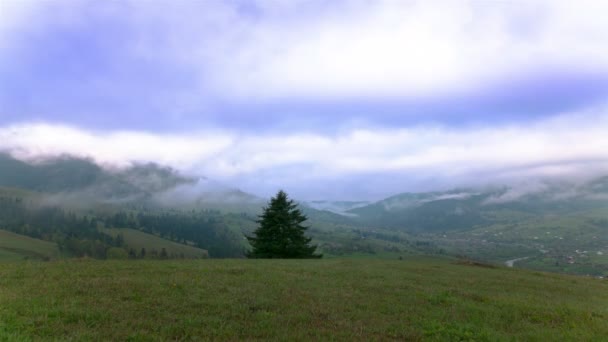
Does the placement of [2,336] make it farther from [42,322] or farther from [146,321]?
[146,321]

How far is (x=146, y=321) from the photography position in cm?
1056

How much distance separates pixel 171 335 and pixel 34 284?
28.4ft

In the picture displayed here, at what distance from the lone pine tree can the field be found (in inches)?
1291

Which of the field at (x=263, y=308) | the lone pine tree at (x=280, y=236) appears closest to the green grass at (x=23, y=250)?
the lone pine tree at (x=280, y=236)

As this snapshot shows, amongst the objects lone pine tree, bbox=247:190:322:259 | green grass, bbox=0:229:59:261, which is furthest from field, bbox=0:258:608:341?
green grass, bbox=0:229:59:261

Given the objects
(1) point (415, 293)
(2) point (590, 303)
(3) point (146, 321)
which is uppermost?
(3) point (146, 321)

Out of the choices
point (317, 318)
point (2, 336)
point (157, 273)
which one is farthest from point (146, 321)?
point (157, 273)

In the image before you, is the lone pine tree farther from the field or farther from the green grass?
the green grass

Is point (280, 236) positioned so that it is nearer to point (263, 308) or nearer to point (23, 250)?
point (263, 308)

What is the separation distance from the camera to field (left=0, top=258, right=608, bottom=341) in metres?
10.3

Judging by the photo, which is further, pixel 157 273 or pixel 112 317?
pixel 157 273

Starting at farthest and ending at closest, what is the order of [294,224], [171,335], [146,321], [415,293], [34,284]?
1. [294,224]
2. [415,293]
3. [34,284]
4. [146,321]
5. [171,335]

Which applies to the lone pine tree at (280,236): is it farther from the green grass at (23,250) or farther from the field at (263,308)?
the green grass at (23,250)

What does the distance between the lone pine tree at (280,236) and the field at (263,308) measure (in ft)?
108
